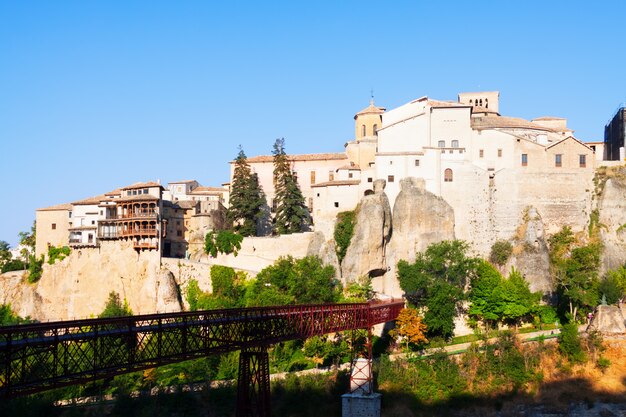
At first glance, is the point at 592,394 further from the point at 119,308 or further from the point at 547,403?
the point at 119,308

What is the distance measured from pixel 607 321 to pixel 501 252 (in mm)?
9804

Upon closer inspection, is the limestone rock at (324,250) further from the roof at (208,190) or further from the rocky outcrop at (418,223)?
the roof at (208,190)

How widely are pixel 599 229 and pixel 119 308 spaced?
3782cm

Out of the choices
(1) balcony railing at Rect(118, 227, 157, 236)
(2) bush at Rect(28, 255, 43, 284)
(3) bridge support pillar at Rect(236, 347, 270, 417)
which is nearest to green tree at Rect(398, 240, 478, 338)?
(1) balcony railing at Rect(118, 227, 157, 236)

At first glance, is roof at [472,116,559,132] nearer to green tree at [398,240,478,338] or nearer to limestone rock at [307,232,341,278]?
green tree at [398,240,478,338]

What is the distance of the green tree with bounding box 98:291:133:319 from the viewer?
64.1m

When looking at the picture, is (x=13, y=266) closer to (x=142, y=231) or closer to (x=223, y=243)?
(x=142, y=231)

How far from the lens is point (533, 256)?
61.2 metres

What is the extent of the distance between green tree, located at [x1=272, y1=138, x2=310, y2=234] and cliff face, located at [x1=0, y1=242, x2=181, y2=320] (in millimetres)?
10563

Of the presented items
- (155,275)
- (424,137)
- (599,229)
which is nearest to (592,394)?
(599,229)

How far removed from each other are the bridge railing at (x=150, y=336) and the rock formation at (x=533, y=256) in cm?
1176

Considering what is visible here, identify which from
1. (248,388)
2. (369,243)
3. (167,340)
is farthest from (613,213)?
(167,340)

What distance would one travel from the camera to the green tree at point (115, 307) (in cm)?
6412

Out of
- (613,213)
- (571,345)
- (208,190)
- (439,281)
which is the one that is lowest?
(571,345)
